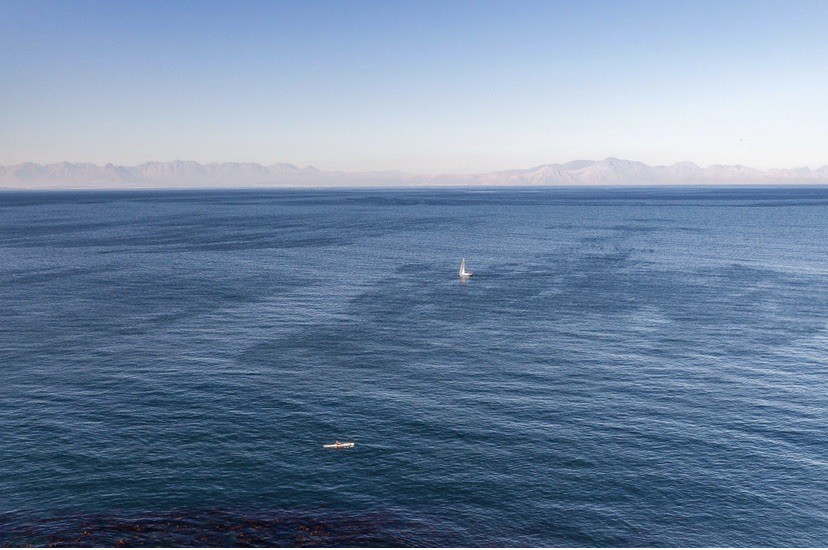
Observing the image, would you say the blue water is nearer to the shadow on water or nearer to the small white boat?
the shadow on water

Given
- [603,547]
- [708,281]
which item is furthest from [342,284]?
[603,547]

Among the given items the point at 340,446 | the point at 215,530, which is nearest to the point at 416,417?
the point at 340,446

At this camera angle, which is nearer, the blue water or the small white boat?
the blue water

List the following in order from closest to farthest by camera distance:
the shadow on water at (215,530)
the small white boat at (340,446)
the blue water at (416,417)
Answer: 1. the shadow on water at (215,530)
2. the blue water at (416,417)
3. the small white boat at (340,446)

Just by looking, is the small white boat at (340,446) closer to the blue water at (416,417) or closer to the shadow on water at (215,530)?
the blue water at (416,417)

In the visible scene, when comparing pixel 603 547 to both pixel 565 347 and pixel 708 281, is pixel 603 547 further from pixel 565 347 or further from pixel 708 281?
pixel 708 281

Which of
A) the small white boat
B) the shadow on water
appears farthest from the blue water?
the small white boat

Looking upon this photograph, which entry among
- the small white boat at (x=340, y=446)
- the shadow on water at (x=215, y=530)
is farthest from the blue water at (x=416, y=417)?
the small white boat at (x=340, y=446)

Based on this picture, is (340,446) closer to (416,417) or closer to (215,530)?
(416,417)
